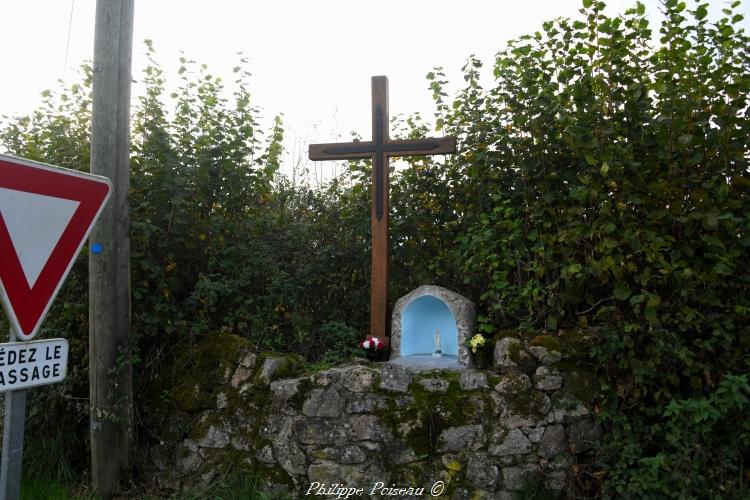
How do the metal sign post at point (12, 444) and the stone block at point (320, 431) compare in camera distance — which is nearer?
the metal sign post at point (12, 444)

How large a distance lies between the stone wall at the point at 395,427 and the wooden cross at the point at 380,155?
783mm

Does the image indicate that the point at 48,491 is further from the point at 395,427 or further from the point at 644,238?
the point at 644,238

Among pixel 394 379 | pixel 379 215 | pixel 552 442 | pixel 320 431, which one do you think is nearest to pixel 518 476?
pixel 552 442

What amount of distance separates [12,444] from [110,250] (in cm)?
209

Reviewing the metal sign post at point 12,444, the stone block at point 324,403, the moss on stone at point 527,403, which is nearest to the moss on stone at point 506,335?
the moss on stone at point 527,403

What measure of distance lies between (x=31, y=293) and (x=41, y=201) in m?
0.38

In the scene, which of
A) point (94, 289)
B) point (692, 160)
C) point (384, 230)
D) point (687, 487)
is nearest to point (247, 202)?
point (384, 230)

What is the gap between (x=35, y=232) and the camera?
7.96ft

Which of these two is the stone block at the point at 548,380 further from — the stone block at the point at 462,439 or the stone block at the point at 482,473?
the stone block at the point at 482,473

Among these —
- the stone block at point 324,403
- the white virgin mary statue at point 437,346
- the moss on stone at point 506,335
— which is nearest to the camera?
the stone block at point 324,403

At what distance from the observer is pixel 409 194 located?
214 inches

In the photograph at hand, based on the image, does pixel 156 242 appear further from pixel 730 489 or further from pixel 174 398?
pixel 730 489

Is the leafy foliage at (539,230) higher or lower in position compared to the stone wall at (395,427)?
higher

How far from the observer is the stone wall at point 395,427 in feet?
12.6
